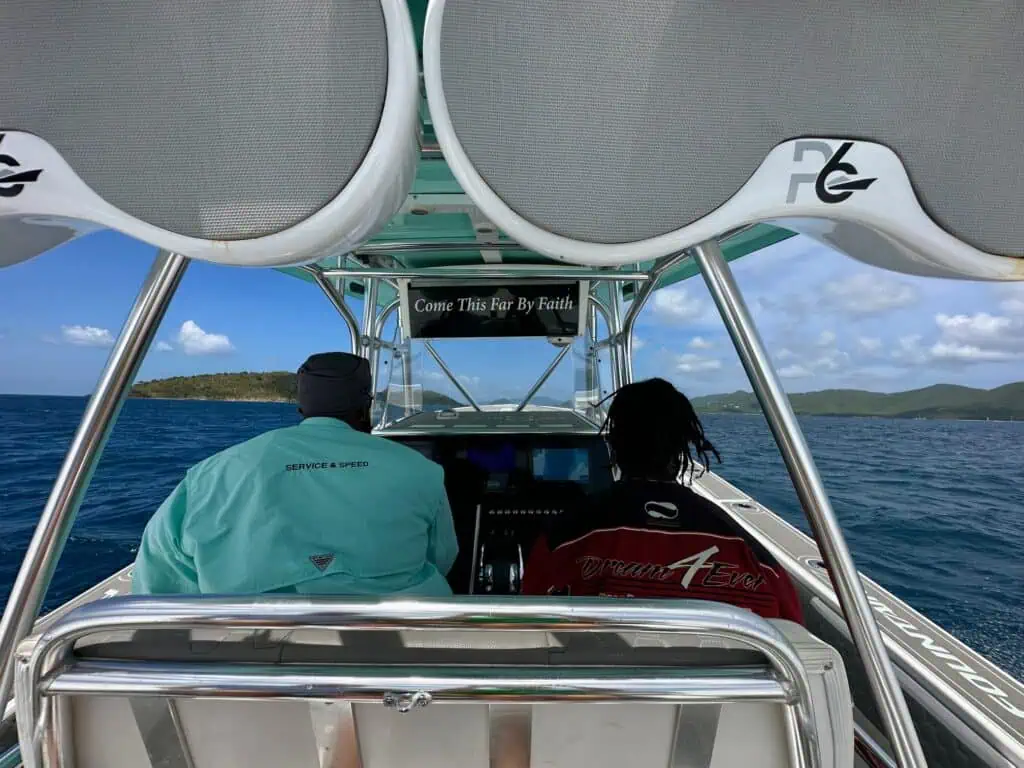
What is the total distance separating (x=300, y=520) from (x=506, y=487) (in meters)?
1.91

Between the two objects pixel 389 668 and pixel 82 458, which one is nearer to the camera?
pixel 389 668

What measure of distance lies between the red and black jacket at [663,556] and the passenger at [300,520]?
34 centimetres

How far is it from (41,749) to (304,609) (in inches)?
17.8

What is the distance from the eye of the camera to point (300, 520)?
111 centimetres

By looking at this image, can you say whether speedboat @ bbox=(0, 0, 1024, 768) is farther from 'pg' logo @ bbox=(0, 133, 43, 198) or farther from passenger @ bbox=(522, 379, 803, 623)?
passenger @ bbox=(522, 379, 803, 623)

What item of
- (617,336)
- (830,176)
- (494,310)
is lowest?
(830,176)

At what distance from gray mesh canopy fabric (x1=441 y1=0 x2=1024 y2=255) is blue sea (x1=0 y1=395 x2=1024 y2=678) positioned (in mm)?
5465

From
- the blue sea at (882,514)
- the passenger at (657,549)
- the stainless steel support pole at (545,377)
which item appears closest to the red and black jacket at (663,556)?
the passenger at (657,549)

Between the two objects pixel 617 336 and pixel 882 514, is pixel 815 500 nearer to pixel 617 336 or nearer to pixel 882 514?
pixel 617 336

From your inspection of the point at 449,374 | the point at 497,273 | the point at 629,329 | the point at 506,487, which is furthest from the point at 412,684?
the point at 449,374

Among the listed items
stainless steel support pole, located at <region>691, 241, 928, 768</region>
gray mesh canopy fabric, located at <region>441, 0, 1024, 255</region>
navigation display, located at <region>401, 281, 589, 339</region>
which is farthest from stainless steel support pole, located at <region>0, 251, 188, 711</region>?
navigation display, located at <region>401, 281, 589, 339</region>

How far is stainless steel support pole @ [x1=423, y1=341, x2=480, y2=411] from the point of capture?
3.55 m

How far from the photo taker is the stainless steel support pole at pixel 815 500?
0.81 m

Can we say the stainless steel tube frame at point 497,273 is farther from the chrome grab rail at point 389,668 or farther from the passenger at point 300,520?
the chrome grab rail at point 389,668
